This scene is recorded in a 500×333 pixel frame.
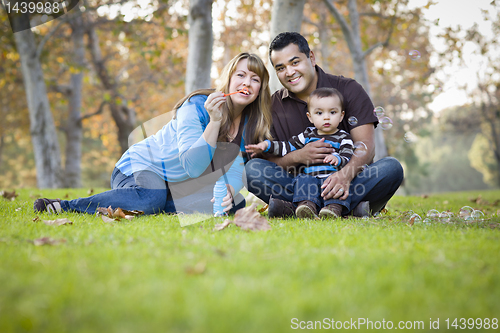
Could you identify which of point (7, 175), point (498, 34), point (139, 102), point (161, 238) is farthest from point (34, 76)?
point (7, 175)

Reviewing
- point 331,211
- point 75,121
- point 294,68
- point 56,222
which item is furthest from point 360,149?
point 75,121

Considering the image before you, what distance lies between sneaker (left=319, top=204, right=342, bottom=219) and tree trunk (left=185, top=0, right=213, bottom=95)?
4623 millimetres

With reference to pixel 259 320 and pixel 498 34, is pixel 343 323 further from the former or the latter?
pixel 498 34

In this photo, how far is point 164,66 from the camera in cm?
1686

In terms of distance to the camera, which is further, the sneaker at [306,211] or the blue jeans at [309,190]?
the blue jeans at [309,190]

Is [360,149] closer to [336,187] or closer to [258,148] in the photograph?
[336,187]

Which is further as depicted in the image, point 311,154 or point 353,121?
point 353,121

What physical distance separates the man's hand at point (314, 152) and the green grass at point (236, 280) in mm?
1289

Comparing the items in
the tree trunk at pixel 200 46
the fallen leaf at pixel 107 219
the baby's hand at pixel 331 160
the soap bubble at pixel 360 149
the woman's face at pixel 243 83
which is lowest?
the fallen leaf at pixel 107 219

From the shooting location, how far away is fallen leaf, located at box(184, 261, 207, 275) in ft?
5.22

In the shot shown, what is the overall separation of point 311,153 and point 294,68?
1010 millimetres

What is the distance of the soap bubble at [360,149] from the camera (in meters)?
3.58

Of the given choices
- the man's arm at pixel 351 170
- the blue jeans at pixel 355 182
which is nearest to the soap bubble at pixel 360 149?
the man's arm at pixel 351 170

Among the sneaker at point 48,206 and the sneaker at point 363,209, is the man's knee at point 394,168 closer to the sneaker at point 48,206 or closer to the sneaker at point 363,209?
the sneaker at point 363,209
